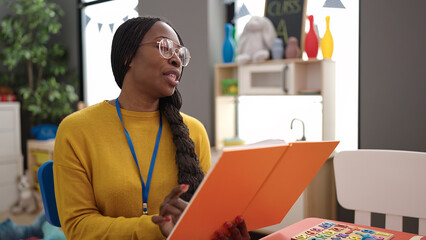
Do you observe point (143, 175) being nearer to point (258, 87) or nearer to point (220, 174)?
point (220, 174)

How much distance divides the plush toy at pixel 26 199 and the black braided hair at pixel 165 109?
3.05 m

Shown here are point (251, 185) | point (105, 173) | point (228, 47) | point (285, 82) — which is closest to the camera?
point (251, 185)

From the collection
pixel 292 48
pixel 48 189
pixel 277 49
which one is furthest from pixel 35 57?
pixel 48 189

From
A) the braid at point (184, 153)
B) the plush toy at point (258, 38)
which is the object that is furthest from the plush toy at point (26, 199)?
the braid at point (184, 153)

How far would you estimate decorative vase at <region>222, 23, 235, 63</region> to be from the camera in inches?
122

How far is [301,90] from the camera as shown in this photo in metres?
2.86

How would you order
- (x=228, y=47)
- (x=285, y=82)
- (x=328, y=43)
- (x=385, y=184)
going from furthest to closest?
(x=228, y=47)
(x=285, y=82)
(x=328, y=43)
(x=385, y=184)

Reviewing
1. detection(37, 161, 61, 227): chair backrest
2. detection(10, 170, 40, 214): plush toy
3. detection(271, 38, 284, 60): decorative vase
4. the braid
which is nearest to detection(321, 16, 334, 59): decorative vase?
detection(271, 38, 284, 60): decorative vase

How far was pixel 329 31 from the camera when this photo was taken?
2.71 meters

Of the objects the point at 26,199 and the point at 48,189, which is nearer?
the point at 48,189

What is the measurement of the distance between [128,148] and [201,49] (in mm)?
2181

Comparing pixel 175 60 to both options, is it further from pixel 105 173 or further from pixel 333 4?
pixel 333 4

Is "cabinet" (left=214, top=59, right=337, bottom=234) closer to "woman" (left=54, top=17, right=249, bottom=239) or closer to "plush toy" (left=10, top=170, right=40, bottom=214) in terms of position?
"woman" (left=54, top=17, right=249, bottom=239)

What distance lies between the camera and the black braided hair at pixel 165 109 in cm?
118
